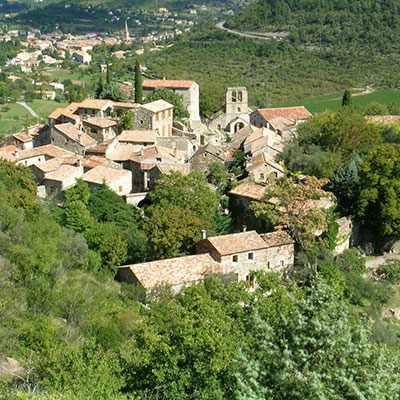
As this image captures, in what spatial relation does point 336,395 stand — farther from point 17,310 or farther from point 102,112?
point 102,112

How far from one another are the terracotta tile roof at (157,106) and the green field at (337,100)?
120 ft

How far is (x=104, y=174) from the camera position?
37031 millimetres

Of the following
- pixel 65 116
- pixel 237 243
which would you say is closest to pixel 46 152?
pixel 65 116

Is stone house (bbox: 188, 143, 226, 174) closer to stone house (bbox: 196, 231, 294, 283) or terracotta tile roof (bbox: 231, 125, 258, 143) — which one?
terracotta tile roof (bbox: 231, 125, 258, 143)

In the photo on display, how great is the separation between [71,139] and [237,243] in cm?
1950

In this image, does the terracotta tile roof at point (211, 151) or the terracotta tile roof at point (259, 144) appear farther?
the terracotta tile roof at point (259, 144)

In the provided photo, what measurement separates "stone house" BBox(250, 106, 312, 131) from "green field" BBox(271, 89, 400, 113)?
1028 inches

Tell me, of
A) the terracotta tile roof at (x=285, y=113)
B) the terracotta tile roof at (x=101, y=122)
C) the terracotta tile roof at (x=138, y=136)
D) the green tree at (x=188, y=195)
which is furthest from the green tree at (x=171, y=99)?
the green tree at (x=188, y=195)

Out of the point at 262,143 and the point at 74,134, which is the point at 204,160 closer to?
the point at 262,143

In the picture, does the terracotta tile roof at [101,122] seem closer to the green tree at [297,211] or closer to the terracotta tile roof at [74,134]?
the terracotta tile roof at [74,134]

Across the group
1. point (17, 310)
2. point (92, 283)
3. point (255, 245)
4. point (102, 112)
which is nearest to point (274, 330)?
point (17, 310)

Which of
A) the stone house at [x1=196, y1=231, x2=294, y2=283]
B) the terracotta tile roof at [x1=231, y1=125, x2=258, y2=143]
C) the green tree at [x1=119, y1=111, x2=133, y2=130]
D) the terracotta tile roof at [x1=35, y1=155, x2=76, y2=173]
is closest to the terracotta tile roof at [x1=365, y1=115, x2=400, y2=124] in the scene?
the terracotta tile roof at [x1=231, y1=125, x2=258, y2=143]

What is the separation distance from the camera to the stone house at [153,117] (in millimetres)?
44719

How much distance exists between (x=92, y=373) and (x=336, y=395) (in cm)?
669
